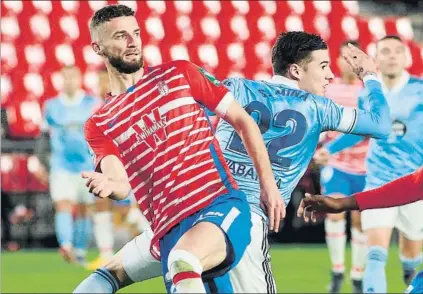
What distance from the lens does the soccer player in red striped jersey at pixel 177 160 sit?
3781mm

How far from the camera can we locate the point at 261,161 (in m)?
3.78

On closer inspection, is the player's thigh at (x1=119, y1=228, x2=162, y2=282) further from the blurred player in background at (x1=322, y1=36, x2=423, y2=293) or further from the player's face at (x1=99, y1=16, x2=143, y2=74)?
the blurred player in background at (x1=322, y1=36, x2=423, y2=293)

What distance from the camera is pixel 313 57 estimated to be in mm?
4691

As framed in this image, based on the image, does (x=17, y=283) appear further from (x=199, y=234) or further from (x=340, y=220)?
(x=199, y=234)

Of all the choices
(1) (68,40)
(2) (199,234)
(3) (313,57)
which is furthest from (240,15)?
(2) (199,234)

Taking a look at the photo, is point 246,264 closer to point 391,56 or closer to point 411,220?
point 411,220

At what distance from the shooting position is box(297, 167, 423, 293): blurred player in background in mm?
3939

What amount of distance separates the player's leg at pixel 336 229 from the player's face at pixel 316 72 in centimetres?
377

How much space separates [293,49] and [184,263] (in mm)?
1467

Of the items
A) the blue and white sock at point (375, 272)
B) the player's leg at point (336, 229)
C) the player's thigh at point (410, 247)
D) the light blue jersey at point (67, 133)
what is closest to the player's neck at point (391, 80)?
the player's thigh at point (410, 247)

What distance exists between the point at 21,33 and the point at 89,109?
4523 millimetres

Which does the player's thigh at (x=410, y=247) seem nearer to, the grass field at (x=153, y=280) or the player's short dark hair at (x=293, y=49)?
the grass field at (x=153, y=280)

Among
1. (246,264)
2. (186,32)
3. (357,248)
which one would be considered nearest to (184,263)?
(246,264)

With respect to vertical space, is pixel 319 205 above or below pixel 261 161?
below
